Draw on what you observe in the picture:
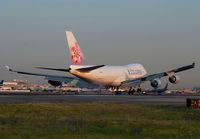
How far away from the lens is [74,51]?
6794 centimetres

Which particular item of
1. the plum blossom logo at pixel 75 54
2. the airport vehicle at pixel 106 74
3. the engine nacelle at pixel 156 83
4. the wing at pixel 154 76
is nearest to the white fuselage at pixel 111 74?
the airport vehicle at pixel 106 74

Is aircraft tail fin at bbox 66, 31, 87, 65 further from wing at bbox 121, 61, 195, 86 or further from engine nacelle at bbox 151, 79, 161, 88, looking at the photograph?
wing at bbox 121, 61, 195, 86

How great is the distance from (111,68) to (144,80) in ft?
25.1

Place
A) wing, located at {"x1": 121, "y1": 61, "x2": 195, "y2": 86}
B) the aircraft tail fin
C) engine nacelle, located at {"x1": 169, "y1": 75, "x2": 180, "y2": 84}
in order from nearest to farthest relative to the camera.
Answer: the aircraft tail fin
engine nacelle, located at {"x1": 169, "y1": 75, "x2": 180, "y2": 84}
wing, located at {"x1": 121, "y1": 61, "x2": 195, "y2": 86}

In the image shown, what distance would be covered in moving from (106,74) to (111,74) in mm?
1851

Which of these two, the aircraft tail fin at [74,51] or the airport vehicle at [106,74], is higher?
the aircraft tail fin at [74,51]

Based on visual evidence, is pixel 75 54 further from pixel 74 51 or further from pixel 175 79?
pixel 175 79

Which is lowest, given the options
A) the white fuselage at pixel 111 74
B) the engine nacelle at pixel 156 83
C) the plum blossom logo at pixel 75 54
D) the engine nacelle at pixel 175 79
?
the engine nacelle at pixel 156 83

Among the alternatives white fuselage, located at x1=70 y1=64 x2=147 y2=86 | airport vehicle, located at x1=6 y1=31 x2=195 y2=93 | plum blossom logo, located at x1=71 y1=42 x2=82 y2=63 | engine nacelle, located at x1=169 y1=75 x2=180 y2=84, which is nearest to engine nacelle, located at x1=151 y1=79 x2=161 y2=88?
airport vehicle, located at x1=6 y1=31 x2=195 y2=93

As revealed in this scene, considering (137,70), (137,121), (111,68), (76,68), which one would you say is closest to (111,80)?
(111,68)

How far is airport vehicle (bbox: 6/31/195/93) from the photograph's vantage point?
220ft

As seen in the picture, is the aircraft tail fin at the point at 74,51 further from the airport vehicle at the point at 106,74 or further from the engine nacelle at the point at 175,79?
the engine nacelle at the point at 175,79

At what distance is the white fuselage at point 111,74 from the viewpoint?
7059 cm

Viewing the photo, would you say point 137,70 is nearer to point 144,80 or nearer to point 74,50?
point 144,80
